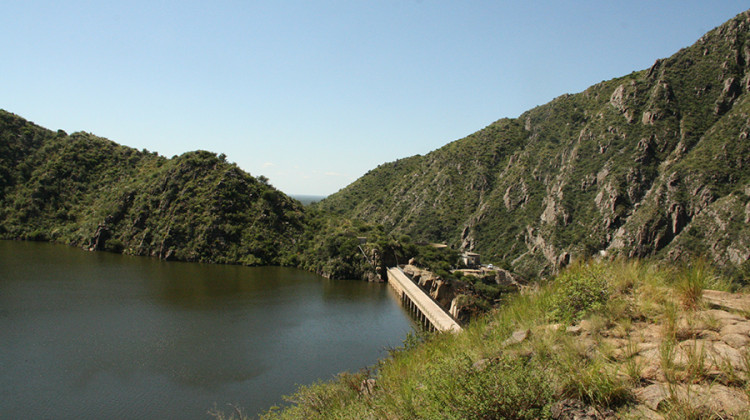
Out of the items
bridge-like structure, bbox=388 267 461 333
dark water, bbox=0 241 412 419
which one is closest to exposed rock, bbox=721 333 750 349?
dark water, bbox=0 241 412 419

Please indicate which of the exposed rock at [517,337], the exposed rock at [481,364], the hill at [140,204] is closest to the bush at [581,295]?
the exposed rock at [517,337]

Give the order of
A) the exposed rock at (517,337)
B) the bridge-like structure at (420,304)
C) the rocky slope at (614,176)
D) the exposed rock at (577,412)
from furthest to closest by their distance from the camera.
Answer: the rocky slope at (614,176), the bridge-like structure at (420,304), the exposed rock at (517,337), the exposed rock at (577,412)

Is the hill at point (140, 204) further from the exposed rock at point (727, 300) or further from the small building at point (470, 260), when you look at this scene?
the exposed rock at point (727, 300)

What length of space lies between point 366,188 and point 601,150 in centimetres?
7739

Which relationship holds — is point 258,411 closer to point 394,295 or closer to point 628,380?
point 628,380

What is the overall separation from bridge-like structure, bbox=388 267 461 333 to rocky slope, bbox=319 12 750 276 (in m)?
16.7

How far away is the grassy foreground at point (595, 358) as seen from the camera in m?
5.27

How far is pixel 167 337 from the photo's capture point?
32.4 meters

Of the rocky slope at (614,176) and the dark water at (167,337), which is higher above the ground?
the rocky slope at (614,176)

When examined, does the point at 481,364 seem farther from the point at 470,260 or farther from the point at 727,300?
the point at 470,260

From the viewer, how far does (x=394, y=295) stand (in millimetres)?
55719

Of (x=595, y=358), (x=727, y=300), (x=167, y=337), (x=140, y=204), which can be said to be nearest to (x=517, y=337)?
(x=595, y=358)

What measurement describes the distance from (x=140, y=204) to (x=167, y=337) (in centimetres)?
5527

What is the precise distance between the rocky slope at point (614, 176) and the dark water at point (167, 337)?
27634mm
